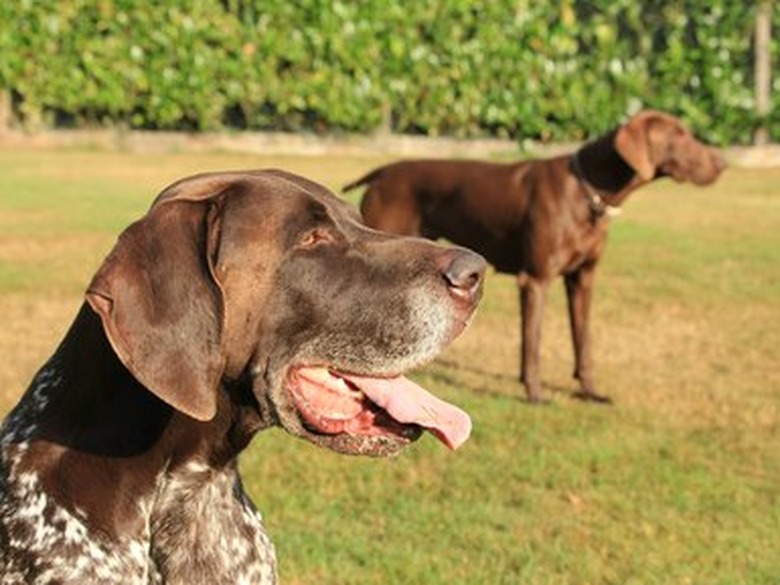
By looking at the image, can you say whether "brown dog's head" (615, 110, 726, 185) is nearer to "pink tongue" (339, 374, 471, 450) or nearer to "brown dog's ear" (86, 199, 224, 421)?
"pink tongue" (339, 374, 471, 450)

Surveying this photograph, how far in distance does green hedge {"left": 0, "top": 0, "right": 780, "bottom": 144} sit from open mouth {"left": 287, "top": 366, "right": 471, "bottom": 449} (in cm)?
1955

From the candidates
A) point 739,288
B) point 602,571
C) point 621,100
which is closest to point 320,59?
point 621,100

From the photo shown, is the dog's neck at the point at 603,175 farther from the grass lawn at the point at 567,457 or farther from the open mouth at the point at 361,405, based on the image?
the open mouth at the point at 361,405

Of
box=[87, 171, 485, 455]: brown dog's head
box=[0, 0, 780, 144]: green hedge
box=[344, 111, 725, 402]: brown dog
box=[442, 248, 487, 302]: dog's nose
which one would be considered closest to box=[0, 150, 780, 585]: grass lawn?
box=[344, 111, 725, 402]: brown dog

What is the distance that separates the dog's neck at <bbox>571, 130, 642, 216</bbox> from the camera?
9.68 m

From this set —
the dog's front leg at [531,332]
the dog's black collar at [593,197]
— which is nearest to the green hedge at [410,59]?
the dog's black collar at [593,197]

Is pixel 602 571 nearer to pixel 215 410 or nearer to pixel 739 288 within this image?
pixel 215 410

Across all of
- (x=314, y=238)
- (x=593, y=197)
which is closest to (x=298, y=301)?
(x=314, y=238)

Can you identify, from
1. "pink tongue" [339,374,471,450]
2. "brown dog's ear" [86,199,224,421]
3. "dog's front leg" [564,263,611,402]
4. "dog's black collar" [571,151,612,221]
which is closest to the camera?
"brown dog's ear" [86,199,224,421]

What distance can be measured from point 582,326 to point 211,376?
625 cm

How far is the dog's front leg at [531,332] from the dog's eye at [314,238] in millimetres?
5338

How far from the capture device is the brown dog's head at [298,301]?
374 cm

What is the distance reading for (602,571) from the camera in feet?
20.6

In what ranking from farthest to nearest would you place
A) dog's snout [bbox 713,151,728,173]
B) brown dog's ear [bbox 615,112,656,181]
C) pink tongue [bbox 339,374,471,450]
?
1. dog's snout [bbox 713,151,728,173]
2. brown dog's ear [bbox 615,112,656,181]
3. pink tongue [bbox 339,374,471,450]
